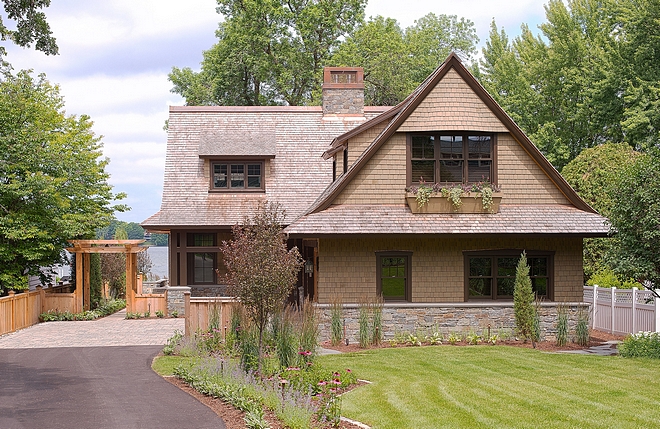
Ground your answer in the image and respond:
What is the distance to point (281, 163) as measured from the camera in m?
27.9

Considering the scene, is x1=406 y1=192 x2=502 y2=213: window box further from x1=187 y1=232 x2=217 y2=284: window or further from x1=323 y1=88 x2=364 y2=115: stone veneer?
x1=323 y1=88 x2=364 y2=115: stone veneer

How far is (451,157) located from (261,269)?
9.17m

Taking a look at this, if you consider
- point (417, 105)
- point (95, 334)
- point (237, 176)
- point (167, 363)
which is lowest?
point (95, 334)

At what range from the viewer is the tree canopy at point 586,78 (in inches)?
1257

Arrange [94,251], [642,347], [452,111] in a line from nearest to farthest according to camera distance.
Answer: [642,347]
[452,111]
[94,251]

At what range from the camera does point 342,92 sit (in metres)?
30.0

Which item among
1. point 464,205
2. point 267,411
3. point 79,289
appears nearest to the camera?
point 267,411

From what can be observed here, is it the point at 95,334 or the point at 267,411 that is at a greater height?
the point at 267,411

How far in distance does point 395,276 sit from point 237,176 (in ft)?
32.9

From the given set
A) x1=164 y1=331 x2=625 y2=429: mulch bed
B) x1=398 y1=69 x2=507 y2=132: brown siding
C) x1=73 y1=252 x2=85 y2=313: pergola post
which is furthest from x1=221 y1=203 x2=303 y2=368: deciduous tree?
x1=73 y1=252 x2=85 y2=313: pergola post

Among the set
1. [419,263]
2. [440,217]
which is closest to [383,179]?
[440,217]

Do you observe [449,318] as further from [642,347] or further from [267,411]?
[267,411]

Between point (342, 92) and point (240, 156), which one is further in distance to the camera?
point (342, 92)

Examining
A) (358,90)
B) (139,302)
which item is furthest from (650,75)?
(139,302)
